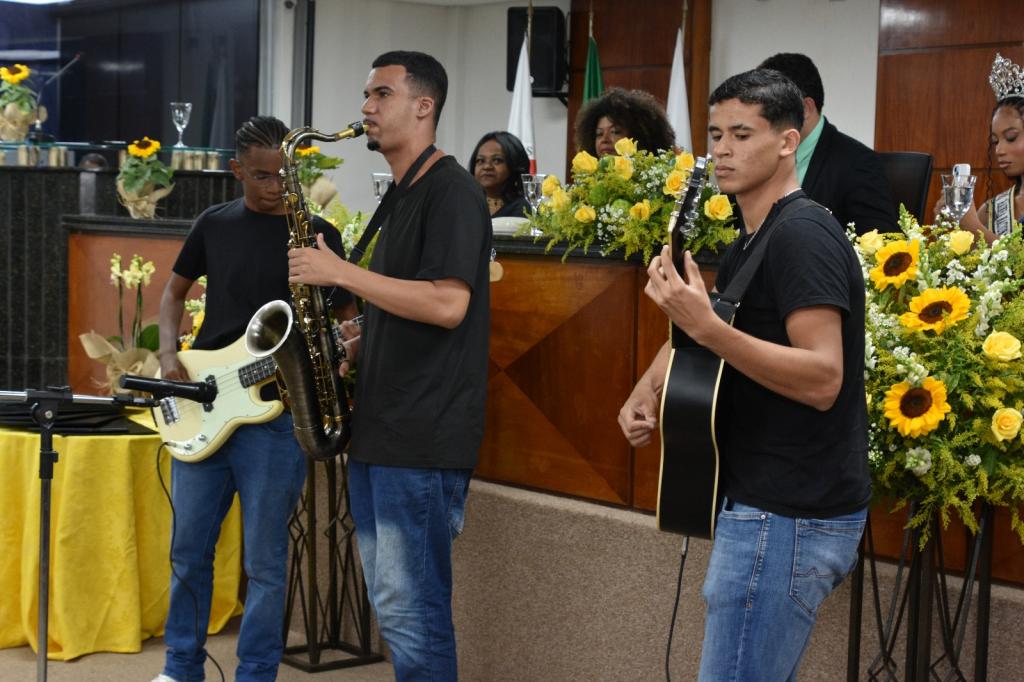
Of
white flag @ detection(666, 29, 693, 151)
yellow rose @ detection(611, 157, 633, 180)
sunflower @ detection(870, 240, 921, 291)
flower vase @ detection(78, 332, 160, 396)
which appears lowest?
flower vase @ detection(78, 332, 160, 396)

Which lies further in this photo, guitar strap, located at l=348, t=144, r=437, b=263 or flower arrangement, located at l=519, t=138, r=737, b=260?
flower arrangement, located at l=519, t=138, r=737, b=260

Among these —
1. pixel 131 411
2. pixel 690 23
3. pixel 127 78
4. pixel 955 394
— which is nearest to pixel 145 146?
pixel 131 411

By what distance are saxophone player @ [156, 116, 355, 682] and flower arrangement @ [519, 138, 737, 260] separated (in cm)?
63

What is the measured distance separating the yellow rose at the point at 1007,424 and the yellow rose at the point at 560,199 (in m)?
1.28

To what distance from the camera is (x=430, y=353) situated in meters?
2.88

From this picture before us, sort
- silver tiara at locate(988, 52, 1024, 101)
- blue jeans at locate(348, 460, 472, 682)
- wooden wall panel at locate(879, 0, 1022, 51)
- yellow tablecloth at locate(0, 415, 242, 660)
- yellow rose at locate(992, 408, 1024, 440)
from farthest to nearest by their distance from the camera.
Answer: wooden wall panel at locate(879, 0, 1022, 51)
yellow tablecloth at locate(0, 415, 242, 660)
silver tiara at locate(988, 52, 1024, 101)
blue jeans at locate(348, 460, 472, 682)
yellow rose at locate(992, 408, 1024, 440)

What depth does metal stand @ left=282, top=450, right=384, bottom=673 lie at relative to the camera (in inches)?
162

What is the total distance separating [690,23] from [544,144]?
5.64 ft

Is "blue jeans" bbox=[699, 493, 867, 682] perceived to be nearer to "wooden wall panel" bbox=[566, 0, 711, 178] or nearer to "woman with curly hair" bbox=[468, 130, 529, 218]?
"woman with curly hair" bbox=[468, 130, 529, 218]

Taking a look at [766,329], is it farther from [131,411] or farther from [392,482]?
[131,411]

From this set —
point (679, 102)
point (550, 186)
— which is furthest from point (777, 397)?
point (679, 102)

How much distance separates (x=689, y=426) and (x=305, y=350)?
1.26m

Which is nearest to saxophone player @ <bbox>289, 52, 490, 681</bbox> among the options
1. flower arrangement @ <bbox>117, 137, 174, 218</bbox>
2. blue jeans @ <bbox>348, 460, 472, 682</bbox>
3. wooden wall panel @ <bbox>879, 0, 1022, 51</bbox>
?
blue jeans @ <bbox>348, 460, 472, 682</bbox>

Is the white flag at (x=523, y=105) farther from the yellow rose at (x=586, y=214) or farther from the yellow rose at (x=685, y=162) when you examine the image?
the yellow rose at (x=685, y=162)
